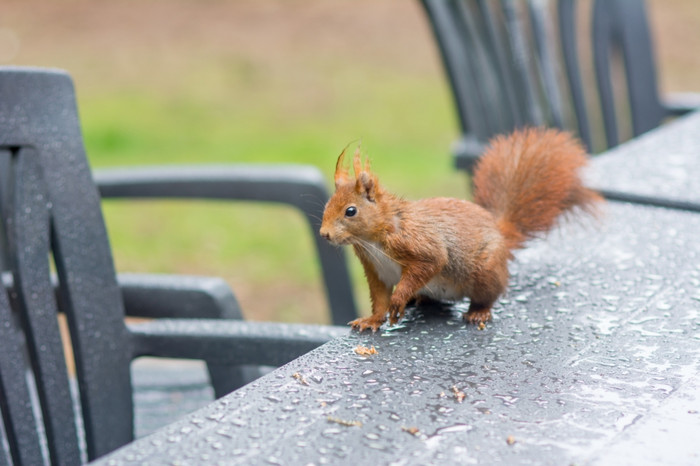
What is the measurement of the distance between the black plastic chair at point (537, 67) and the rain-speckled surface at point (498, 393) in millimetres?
1149

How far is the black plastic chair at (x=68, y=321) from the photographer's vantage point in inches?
42.6

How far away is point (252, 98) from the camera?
242 inches

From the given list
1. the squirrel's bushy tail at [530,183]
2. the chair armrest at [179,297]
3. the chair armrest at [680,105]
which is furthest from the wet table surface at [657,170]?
the chair armrest at [680,105]

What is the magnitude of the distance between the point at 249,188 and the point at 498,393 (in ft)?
3.64

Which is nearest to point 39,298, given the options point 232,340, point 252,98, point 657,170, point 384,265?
point 232,340

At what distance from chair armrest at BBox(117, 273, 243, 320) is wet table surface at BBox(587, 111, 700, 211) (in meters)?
0.55

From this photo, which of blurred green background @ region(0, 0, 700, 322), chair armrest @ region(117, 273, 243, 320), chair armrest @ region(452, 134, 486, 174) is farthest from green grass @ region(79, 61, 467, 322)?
chair armrest @ region(117, 273, 243, 320)

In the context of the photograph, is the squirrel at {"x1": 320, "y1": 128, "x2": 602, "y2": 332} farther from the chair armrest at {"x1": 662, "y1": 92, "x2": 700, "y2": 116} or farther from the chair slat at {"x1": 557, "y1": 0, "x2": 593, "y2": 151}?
the chair armrest at {"x1": 662, "y1": 92, "x2": 700, "y2": 116}

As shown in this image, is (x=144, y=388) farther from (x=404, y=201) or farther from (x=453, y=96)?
(x=453, y=96)

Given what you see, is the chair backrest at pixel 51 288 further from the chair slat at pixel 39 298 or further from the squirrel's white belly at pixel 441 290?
the squirrel's white belly at pixel 441 290

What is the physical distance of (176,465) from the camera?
2.14 ft

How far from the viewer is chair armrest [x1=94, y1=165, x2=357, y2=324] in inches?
70.2

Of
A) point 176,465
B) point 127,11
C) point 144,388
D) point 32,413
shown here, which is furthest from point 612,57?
point 127,11

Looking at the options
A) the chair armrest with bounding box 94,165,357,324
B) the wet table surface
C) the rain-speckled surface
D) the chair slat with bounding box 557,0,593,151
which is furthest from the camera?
the chair slat with bounding box 557,0,593,151
